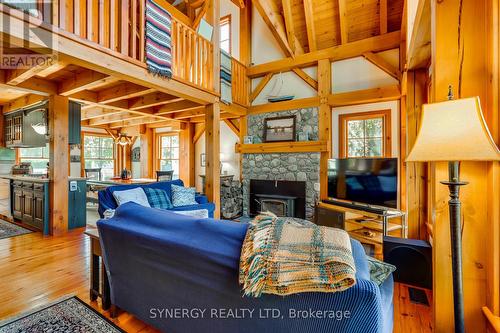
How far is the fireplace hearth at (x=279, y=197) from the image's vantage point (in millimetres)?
4863

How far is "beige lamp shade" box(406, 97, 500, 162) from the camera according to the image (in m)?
1.03

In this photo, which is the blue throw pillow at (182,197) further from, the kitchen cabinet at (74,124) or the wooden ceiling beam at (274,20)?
the wooden ceiling beam at (274,20)

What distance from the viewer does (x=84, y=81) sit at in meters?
3.27

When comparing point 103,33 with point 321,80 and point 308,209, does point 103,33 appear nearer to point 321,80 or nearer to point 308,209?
point 321,80

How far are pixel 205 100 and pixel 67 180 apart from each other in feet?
8.47

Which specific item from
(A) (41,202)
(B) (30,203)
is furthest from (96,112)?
(A) (41,202)

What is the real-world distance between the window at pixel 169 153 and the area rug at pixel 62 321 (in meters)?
5.81

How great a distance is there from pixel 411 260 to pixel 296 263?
6.71 ft

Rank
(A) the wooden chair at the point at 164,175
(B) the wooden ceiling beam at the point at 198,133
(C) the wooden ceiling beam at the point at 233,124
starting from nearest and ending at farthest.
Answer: (A) the wooden chair at the point at 164,175
(C) the wooden ceiling beam at the point at 233,124
(B) the wooden ceiling beam at the point at 198,133

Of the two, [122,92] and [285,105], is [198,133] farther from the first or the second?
[122,92]

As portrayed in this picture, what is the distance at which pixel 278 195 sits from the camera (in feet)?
16.6

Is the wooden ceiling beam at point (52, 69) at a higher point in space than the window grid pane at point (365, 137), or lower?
higher

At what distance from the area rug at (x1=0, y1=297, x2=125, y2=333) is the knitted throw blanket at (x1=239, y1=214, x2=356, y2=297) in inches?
52.7

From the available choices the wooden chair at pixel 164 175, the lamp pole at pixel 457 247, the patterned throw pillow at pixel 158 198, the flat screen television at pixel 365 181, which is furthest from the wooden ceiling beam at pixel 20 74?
the flat screen television at pixel 365 181
